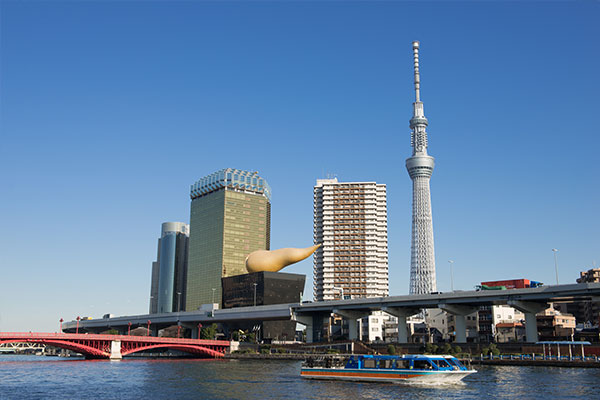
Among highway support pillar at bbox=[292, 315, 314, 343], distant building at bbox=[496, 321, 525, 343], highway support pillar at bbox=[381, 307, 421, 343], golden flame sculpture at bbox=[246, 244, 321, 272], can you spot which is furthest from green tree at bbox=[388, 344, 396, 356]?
golden flame sculpture at bbox=[246, 244, 321, 272]

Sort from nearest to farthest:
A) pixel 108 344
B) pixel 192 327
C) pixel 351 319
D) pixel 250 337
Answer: pixel 108 344
pixel 351 319
pixel 250 337
pixel 192 327

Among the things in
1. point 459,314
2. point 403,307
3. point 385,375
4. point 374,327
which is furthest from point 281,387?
point 374,327

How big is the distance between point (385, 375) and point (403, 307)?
58.0 metres

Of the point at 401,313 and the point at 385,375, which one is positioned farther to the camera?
the point at 401,313

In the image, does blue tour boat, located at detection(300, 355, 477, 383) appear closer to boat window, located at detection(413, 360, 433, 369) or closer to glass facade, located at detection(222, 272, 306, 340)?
boat window, located at detection(413, 360, 433, 369)

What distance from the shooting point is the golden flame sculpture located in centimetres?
15825

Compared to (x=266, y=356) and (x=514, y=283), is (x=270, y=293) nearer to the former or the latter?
(x=266, y=356)

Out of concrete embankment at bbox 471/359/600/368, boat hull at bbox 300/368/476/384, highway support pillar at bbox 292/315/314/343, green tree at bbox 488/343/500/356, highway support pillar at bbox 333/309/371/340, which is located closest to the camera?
boat hull at bbox 300/368/476/384

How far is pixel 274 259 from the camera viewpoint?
159250 millimetres

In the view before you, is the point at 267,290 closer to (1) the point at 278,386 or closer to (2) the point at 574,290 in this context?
(2) the point at 574,290

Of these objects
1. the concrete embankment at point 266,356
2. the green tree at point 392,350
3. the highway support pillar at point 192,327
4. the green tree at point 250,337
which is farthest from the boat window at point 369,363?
the highway support pillar at point 192,327

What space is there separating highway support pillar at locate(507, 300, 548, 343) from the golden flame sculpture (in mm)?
69657

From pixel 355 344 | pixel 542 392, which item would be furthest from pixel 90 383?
pixel 355 344

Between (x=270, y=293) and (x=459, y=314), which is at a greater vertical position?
(x=270, y=293)
